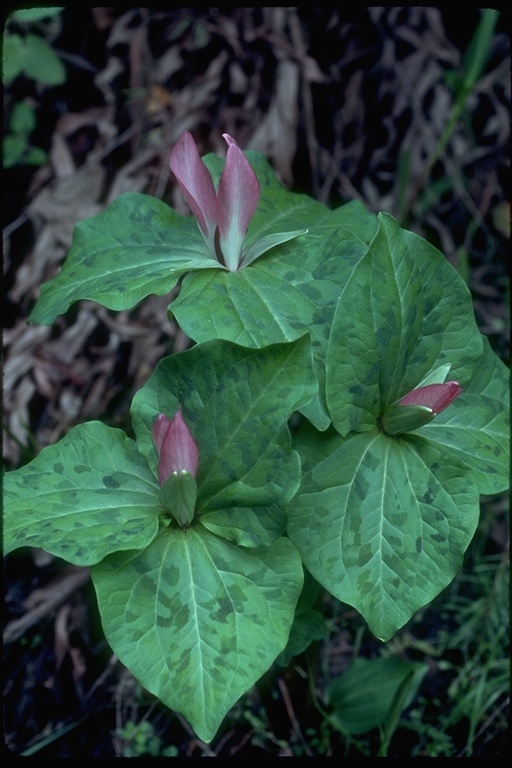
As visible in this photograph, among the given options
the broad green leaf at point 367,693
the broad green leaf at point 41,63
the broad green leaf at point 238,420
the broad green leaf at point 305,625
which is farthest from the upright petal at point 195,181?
the broad green leaf at point 41,63

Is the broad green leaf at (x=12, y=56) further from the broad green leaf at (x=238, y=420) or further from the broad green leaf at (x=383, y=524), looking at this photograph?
the broad green leaf at (x=383, y=524)

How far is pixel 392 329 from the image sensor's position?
3.68 ft

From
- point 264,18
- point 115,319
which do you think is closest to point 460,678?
point 115,319

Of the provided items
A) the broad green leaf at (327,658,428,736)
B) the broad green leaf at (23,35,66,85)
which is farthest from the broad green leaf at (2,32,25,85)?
the broad green leaf at (327,658,428,736)

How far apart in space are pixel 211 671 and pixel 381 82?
8.03 ft

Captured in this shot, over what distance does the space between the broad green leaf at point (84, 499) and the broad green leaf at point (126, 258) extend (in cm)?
21

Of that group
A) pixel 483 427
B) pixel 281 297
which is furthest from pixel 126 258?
pixel 483 427

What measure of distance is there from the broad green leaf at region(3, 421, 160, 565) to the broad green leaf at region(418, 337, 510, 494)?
1.63 ft

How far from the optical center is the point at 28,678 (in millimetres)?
1888

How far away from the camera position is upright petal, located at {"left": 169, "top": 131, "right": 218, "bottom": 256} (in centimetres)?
116

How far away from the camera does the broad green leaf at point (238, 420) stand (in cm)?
101

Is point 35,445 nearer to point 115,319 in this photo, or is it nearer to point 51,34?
point 115,319

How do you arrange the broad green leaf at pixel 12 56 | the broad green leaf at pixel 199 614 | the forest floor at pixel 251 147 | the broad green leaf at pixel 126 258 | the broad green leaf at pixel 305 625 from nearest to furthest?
the broad green leaf at pixel 199 614, the broad green leaf at pixel 126 258, the broad green leaf at pixel 305 625, the forest floor at pixel 251 147, the broad green leaf at pixel 12 56

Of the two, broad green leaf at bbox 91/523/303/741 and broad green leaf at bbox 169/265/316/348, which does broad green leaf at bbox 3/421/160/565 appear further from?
broad green leaf at bbox 169/265/316/348
